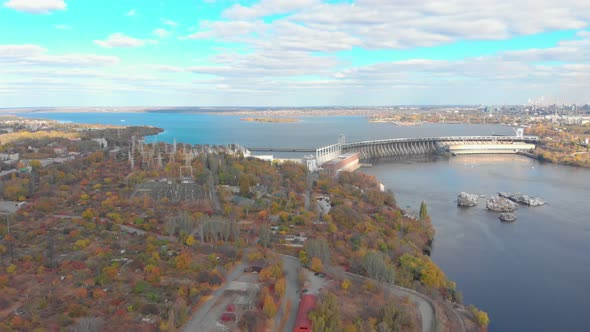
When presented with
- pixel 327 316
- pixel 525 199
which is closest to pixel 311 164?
pixel 525 199

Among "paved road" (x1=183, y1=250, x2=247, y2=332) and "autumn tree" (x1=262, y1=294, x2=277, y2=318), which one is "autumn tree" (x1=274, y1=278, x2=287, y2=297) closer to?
"autumn tree" (x1=262, y1=294, x2=277, y2=318)

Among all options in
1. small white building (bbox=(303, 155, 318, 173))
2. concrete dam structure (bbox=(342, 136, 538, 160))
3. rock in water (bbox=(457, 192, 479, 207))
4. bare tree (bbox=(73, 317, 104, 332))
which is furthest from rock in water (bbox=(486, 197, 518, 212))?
concrete dam structure (bbox=(342, 136, 538, 160))

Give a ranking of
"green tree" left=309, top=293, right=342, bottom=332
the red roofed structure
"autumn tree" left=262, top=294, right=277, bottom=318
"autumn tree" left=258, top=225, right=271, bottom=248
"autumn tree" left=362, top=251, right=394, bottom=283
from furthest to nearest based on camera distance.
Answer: "autumn tree" left=258, top=225, right=271, bottom=248 → "autumn tree" left=362, top=251, right=394, bottom=283 → "autumn tree" left=262, top=294, right=277, bottom=318 → the red roofed structure → "green tree" left=309, top=293, right=342, bottom=332

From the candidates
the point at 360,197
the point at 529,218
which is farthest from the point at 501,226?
the point at 360,197

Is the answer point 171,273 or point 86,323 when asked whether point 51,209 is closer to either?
point 171,273

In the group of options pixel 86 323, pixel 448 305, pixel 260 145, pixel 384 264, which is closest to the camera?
pixel 86 323

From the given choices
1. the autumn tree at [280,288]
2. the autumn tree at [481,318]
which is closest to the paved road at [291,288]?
the autumn tree at [280,288]
